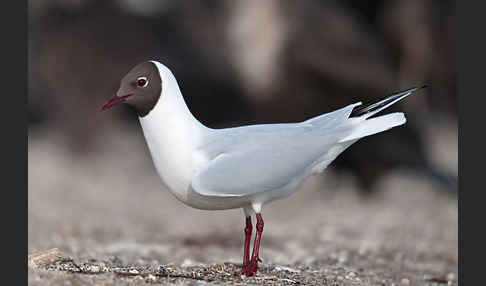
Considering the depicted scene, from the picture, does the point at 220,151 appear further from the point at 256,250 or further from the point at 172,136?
the point at 256,250

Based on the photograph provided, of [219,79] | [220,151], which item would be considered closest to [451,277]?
[220,151]

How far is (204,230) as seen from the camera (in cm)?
795

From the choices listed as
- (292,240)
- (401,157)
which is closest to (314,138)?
(292,240)

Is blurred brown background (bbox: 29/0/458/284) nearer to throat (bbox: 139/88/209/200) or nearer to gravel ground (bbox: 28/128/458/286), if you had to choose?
gravel ground (bbox: 28/128/458/286)

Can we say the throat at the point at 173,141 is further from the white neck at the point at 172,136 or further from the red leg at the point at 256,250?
the red leg at the point at 256,250

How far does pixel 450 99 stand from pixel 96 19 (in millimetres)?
8954

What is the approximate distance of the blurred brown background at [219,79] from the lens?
30.9ft

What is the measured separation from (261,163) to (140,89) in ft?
2.73

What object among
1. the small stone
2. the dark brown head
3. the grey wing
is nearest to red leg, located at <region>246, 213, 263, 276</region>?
the grey wing

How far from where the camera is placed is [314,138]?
13.6 feet

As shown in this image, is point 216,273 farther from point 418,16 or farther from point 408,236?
point 418,16

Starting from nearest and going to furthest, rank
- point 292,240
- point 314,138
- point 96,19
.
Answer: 1. point 314,138
2. point 292,240
3. point 96,19

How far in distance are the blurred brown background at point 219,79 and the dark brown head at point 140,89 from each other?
417cm

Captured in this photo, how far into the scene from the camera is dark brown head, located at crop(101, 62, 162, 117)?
4.07 meters
